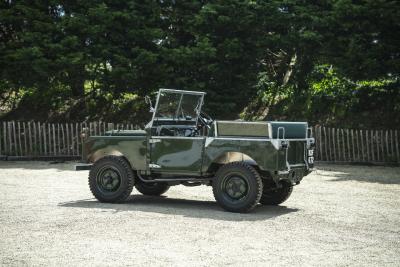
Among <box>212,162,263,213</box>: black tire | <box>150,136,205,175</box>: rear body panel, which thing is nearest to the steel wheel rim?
<box>212,162,263,213</box>: black tire

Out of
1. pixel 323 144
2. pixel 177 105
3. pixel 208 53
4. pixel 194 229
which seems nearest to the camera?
pixel 194 229

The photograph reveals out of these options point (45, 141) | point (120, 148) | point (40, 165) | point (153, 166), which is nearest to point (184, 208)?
point (153, 166)

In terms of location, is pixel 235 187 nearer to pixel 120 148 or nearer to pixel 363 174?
pixel 120 148

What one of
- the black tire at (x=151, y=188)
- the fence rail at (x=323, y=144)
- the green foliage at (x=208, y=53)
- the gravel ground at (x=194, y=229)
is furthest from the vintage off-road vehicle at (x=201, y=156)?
the green foliage at (x=208, y=53)

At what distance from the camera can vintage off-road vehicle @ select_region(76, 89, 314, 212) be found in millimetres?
9156

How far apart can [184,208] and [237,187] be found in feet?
3.81

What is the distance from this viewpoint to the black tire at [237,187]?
29.8 ft

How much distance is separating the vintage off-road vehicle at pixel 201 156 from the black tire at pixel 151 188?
0.67 ft

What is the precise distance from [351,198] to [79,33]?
1399 cm

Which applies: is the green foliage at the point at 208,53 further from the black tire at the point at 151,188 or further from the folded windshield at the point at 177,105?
the black tire at the point at 151,188

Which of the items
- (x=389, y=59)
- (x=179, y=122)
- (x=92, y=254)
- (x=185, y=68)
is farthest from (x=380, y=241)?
(x=185, y=68)

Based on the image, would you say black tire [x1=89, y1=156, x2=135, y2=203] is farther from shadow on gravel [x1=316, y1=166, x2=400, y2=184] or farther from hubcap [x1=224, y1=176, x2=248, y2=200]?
shadow on gravel [x1=316, y1=166, x2=400, y2=184]

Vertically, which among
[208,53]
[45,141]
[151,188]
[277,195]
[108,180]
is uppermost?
[208,53]

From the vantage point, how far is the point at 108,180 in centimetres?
1038
